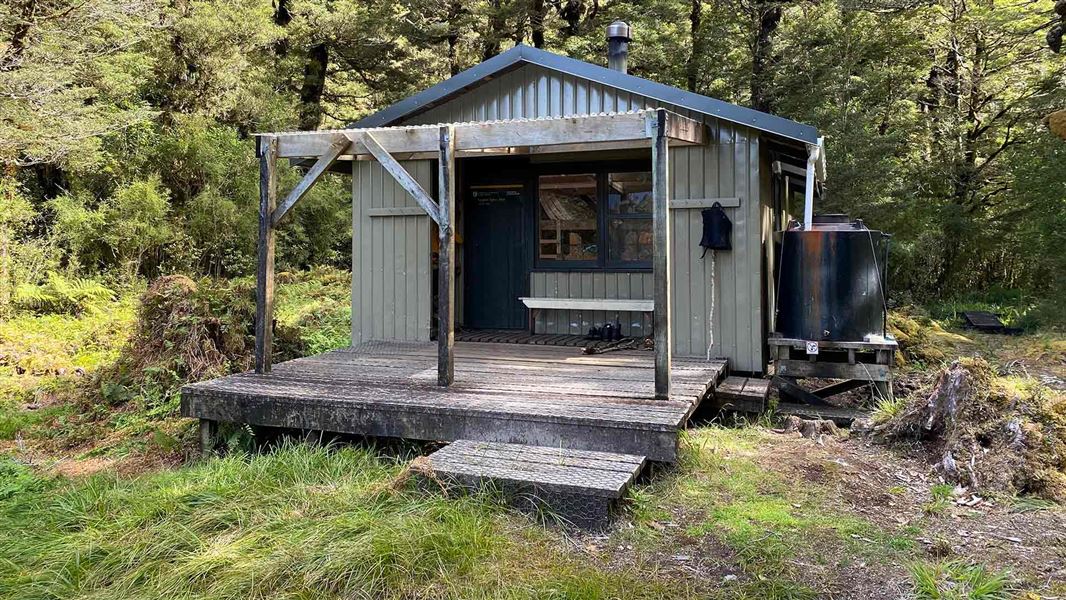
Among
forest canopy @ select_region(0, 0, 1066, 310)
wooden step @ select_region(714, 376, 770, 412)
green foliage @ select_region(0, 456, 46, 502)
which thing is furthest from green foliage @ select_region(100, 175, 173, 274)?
wooden step @ select_region(714, 376, 770, 412)

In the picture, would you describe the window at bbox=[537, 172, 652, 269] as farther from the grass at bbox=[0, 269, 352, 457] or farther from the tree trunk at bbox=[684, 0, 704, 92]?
the tree trunk at bbox=[684, 0, 704, 92]

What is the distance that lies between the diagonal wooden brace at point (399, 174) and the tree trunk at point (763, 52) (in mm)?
11374

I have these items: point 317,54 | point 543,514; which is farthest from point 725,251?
point 317,54

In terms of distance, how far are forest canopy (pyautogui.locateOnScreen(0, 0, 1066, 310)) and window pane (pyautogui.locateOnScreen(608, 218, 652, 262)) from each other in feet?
24.2

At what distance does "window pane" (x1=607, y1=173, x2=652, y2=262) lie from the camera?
286 inches

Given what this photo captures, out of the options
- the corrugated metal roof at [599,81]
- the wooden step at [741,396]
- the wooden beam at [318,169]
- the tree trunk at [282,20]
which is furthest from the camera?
the tree trunk at [282,20]

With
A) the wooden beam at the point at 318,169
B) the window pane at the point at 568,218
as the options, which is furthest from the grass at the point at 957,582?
the window pane at the point at 568,218

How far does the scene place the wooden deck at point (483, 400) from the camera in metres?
4.08

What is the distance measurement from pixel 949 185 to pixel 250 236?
565 inches

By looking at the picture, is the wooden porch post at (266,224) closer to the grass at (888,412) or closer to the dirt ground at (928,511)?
the dirt ground at (928,511)

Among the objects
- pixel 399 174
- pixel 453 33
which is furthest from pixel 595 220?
pixel 453 33

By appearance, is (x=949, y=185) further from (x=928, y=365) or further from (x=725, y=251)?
(x=725, y=251)

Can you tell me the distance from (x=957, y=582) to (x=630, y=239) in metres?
4.99

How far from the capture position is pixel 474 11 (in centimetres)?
1559
